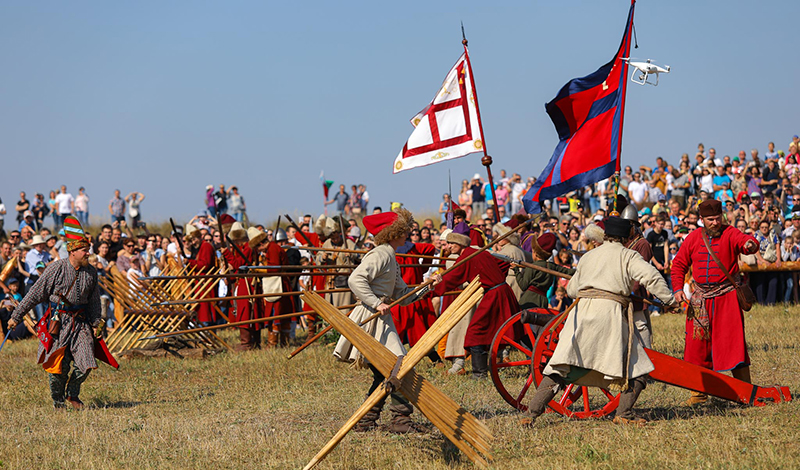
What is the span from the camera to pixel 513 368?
9516mm

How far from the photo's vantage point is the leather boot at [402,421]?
21.0ft

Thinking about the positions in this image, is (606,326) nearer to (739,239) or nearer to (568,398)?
(568,398)

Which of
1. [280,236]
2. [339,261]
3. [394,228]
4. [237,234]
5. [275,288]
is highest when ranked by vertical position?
[394,228]

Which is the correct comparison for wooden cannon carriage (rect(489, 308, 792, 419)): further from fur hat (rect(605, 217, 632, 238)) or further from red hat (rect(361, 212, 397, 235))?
red hat (rect(361, 212, 397, 235))

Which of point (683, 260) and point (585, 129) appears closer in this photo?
point (683, 260)

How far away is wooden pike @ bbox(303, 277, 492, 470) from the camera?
16.9 ft

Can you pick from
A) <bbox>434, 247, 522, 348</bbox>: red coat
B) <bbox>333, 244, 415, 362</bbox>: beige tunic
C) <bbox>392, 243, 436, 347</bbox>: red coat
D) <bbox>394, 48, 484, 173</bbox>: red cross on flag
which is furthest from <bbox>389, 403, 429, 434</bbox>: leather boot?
<bbox>392, 243, 436, 347</bbox>: red coat

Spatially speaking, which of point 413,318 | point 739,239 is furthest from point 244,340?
point 739,239

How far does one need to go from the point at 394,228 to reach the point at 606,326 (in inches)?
66.7

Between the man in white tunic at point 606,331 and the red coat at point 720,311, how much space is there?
124 cm

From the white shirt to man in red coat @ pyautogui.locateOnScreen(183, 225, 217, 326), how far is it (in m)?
10.4

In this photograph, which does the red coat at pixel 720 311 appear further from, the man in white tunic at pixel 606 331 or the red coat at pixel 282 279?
the red coat at pixel 282 279

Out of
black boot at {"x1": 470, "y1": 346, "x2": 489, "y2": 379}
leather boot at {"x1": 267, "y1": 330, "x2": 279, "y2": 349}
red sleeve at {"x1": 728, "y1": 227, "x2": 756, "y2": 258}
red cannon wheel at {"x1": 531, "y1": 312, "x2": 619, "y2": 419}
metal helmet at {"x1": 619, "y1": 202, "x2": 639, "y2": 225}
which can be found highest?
metal helmet at {"x1": 619, "y1": 202, "x2": 639, "y2": 225}

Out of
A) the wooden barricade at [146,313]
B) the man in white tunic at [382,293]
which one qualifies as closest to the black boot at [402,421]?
the man in white tunic at [382,293]
